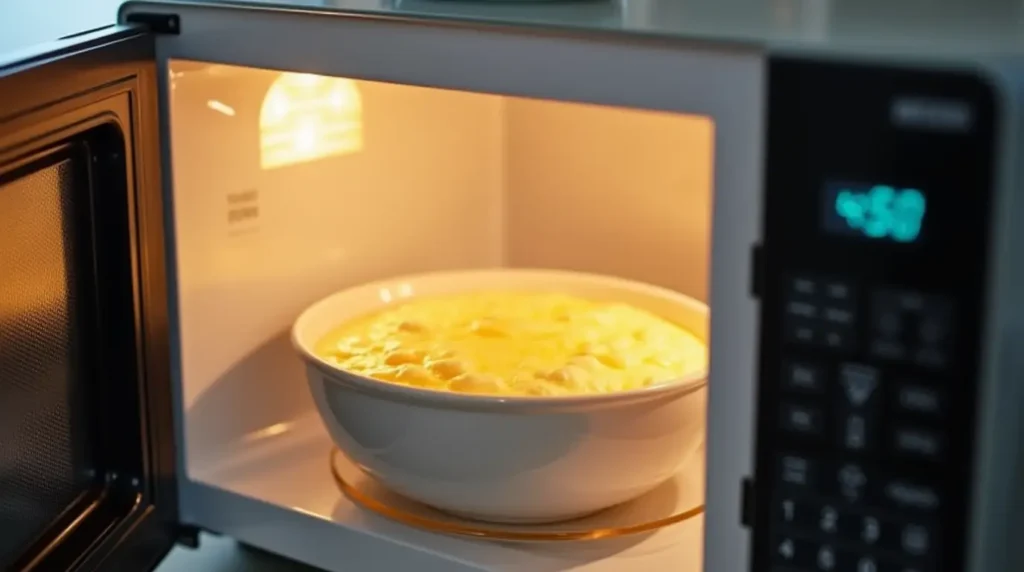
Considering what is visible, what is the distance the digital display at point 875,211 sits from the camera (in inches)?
19.9

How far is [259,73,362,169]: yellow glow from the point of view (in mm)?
850

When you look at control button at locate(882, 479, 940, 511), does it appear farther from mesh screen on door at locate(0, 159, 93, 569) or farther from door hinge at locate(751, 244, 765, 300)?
mesh screen on door at locate(0, 159, 93, 569)

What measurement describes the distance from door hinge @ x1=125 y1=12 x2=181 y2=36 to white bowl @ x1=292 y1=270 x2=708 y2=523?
0.20 meters

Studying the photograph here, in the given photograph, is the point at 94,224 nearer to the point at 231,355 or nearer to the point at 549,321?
the point at 231,355

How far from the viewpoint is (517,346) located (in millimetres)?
815

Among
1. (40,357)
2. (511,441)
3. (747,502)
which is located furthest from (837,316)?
(40,357)

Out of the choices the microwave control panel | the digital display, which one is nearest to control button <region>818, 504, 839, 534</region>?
the microwave control panel

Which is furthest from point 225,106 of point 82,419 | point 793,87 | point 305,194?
point 793,87

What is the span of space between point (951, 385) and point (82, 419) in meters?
0.48

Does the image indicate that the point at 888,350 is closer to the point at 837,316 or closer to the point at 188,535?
the point at 837,316

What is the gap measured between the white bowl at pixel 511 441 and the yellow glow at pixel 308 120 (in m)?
0.16

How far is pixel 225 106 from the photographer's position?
0.81m

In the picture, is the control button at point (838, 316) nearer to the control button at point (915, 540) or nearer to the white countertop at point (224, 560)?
the control button at point (915, 540)

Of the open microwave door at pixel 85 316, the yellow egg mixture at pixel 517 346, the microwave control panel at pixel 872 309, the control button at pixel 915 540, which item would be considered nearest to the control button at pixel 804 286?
the microwave control panel at pixel 872 309
